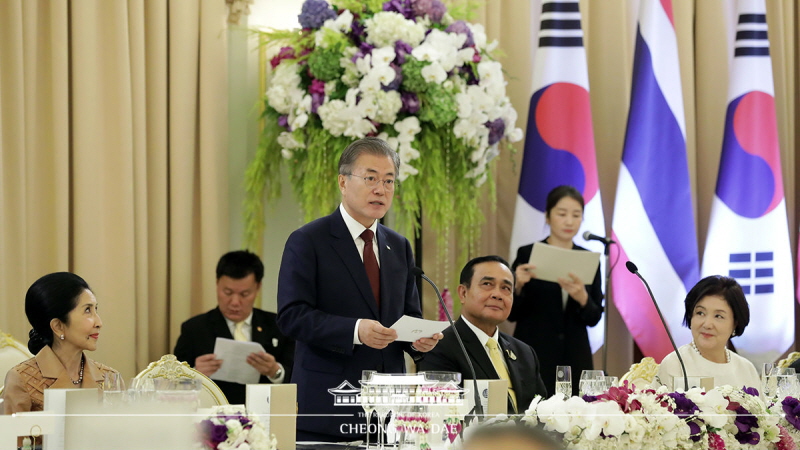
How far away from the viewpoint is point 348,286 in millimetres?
3037

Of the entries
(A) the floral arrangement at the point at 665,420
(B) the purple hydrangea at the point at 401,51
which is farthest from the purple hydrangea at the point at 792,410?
(B) the purple hydrangea at the point at 401,51

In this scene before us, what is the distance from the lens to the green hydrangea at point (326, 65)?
14.4 feet

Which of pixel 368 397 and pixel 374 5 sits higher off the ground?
pixel 374 5

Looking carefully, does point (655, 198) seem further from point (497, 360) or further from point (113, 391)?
point (113, 391)

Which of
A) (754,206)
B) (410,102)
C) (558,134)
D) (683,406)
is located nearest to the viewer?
(683,406)

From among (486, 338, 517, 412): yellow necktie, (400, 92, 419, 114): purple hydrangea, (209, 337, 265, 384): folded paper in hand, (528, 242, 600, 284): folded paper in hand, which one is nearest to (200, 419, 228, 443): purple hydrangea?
(486, 338, 517, 412): yellow necktie

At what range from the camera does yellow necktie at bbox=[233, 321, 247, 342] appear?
448 centimetres

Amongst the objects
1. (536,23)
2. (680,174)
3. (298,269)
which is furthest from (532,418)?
(536,23)

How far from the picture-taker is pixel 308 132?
4.52 meters

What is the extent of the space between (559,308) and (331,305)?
195cm

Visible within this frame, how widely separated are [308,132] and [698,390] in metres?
2.49

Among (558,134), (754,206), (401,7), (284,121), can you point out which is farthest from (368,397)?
(754,206)

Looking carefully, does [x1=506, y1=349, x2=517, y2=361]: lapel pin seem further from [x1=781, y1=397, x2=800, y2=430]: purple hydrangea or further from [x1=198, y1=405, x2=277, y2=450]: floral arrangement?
[x1=198, y1=405, x2=277, y2=450]: floral arrangement

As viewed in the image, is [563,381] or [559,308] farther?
[559,308]
